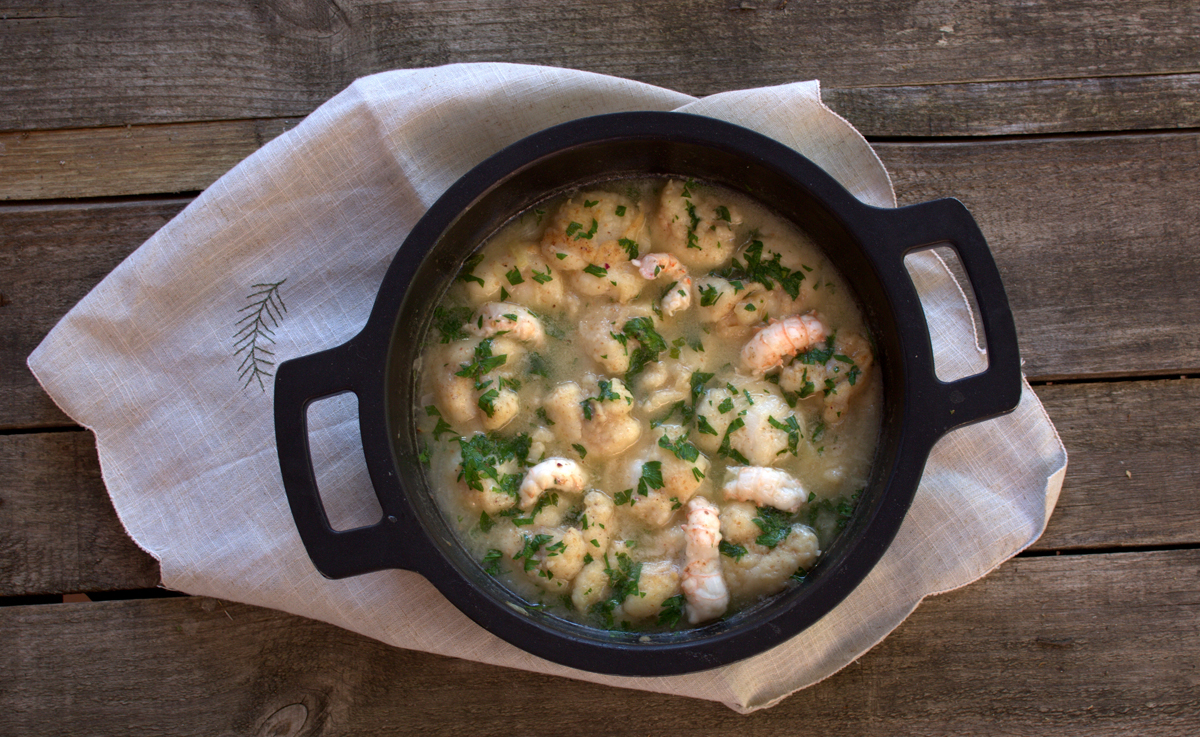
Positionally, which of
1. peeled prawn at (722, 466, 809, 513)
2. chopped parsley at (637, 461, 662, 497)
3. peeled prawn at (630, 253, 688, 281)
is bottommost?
peeled prawn at (722, 466, 809, 513)

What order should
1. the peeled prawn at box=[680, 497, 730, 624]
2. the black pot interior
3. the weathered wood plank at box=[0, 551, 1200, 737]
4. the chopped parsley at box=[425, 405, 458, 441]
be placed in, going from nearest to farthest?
1. the black pot interior
2. the peeled prawn at box=[680, 497, 730, 624]
3. the chopped parsley at box=[425, 405, 458, 441]
4. the weathered wood plank at box=[0, 551, 1200, 737]

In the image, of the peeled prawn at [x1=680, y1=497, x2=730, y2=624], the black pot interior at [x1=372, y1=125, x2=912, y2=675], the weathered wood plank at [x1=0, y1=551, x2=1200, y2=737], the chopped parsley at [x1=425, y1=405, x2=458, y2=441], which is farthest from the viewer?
the weathered wood plank at [x1=0, y1=551, x2=1200, y2=737]

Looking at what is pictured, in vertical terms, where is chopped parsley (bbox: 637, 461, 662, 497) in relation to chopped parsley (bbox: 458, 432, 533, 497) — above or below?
below

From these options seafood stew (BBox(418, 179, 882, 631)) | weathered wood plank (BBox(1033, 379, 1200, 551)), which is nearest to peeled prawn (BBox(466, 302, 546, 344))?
seafood stew (BBox(418, 179, 882, 631))

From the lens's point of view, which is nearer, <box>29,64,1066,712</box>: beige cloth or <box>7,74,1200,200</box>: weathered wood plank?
<box>29,64,1066,712</box>: beige cloth

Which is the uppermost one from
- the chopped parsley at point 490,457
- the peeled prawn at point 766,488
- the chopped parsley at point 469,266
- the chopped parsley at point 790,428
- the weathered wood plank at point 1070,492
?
the chopped parsley at point 469,266

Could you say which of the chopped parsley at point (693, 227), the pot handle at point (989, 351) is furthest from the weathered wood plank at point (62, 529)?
the pot handle at point (989, 351)

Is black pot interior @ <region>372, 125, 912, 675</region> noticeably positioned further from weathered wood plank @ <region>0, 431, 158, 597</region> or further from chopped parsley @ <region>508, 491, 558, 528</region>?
weathered wood plank @ <region>0, 431, 158, 597</region>

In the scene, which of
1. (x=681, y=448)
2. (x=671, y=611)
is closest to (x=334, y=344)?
(x=681, y=448)

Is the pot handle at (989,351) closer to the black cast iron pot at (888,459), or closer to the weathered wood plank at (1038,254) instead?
the black cast iron pot at (888,459)
